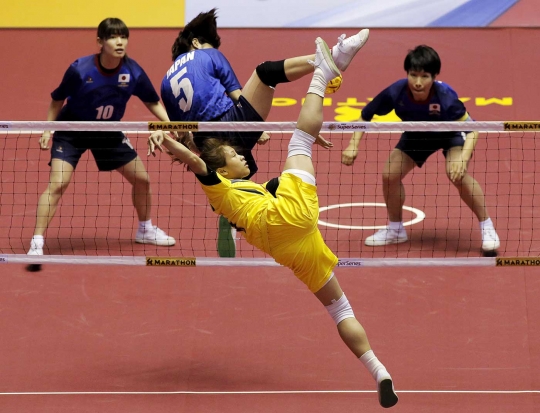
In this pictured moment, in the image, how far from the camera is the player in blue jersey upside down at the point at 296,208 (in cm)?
702

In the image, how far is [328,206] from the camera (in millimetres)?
10680

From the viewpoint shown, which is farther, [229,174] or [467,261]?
[467,261]

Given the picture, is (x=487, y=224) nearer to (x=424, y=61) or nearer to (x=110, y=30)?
(x=424, y=61)

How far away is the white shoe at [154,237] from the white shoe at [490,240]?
114 inches

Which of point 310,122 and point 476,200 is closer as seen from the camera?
point 310,122

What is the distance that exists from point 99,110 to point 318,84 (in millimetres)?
3236

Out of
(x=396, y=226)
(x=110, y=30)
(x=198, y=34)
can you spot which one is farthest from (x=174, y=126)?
(x=396, y=226)

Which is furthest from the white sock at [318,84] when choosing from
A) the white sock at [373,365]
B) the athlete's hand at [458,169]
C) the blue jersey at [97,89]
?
the blue jersey at [97,89]

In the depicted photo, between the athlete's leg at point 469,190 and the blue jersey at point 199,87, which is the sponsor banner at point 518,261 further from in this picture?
the blue jersey at point 199,87

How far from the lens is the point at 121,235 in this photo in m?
10.3

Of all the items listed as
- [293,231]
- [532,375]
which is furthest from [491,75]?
[293,231]

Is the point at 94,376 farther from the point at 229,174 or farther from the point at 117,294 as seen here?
the point at 229,174

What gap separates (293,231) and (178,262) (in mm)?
1295

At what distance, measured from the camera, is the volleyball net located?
32.7ft
